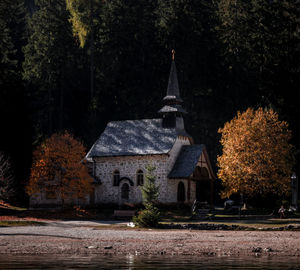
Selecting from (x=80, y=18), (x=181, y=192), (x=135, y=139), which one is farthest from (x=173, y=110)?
(x=80, y=18)

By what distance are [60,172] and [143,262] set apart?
34256 millimetres

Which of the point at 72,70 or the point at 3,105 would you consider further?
the point at 72,70

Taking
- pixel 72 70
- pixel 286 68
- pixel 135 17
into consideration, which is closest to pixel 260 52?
pixel 286 68

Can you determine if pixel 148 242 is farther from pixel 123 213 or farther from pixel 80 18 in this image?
pixel 80 18

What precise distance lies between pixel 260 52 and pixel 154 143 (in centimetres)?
1906

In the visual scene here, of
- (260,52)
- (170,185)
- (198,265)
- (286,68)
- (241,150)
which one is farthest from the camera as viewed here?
(260,52)

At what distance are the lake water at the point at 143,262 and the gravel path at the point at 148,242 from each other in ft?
6.43

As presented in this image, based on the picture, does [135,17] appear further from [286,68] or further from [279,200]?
[279,200]

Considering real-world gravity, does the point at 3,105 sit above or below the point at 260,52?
below

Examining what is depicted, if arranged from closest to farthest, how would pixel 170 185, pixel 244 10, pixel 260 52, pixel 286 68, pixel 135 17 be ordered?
pixel 170 185
pixel 286 68
pixel 260 52
pixel 244 10
pixel 135 17

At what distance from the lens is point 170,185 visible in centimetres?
5938

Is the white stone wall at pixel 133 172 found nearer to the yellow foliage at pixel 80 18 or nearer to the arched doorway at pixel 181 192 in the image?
the arched doorway at pixel 181 192

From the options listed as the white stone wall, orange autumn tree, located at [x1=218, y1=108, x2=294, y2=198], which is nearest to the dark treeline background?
the white stone wall

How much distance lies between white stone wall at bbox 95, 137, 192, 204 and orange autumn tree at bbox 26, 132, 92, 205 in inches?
180
